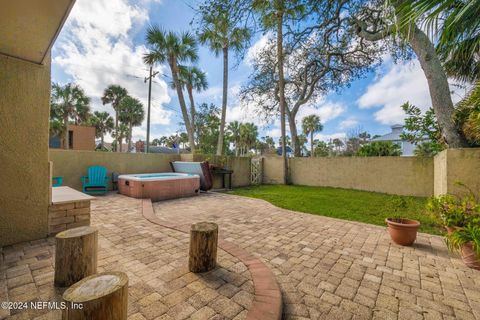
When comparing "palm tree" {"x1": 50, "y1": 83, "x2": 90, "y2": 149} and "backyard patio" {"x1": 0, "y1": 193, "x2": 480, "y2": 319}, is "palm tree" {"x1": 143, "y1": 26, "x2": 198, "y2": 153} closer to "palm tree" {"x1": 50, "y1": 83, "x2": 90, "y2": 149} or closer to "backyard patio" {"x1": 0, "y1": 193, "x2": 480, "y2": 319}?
"backyard patio" {"x1": 0, "y1": 193, "x2": 480, "y2": 319}

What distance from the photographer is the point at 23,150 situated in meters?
2.81

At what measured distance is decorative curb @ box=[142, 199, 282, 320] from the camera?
1.62 metres

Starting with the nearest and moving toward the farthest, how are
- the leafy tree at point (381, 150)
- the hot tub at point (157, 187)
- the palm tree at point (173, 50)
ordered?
1. the hot tub at point (157, 187)
2. the leafy tree at point (381, 150)
3. the palm tree at point (173, 50)

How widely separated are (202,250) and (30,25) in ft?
9.83

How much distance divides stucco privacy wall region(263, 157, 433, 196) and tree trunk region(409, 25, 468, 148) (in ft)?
10.8

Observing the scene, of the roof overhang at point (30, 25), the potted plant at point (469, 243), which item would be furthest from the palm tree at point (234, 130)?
the potted plant at point (469, 243)

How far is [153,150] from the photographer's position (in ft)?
59.7

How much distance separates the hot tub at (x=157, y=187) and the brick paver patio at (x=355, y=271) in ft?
6.88

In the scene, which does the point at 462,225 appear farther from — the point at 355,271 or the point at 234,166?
the point at 234,166

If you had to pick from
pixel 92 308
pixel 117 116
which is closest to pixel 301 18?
pixel 92 308

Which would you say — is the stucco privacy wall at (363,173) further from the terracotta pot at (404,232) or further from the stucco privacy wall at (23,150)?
the stucco privacy wall at (23,150)

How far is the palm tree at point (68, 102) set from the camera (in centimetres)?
1772

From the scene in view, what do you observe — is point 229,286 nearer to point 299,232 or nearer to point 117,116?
point 299,232

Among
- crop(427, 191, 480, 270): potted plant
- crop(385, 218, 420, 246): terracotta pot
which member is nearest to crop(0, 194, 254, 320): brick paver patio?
crop(385, 218, 420, 246): terracotta pot
